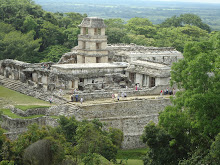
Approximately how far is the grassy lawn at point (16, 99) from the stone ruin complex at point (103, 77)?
852 mm

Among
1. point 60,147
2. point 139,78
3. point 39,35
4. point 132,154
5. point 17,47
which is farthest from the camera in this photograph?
point 39,35

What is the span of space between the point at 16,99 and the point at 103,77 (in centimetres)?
952

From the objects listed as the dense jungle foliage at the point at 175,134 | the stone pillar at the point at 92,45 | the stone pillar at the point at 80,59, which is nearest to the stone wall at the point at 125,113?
the dense jungle foliage at the point at 175,134

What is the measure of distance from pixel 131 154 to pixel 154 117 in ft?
18.2

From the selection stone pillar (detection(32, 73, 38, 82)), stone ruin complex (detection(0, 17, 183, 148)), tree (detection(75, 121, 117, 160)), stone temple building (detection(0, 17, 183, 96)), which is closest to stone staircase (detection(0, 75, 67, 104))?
stone ruin complex (detection(0, 17, 183, 148))

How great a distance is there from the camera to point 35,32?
73.8m

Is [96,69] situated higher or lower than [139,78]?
higher

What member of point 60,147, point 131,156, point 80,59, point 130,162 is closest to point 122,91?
point 131,156

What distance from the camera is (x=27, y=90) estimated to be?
166 ft

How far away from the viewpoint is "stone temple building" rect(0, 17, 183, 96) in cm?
5162

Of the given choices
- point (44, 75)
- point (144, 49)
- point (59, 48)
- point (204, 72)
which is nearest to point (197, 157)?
point (204, 72)

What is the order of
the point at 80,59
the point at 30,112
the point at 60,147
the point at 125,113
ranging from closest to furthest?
the point at 60,147 → the point at 30,112 → the point at 125,113 → the point at 80,59

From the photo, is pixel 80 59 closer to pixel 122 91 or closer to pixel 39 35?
pixel 122 91

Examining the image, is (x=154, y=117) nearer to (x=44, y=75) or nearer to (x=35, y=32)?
(x=44, y=75)
